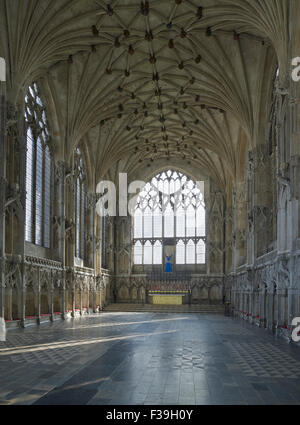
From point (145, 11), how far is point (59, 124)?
10.3m

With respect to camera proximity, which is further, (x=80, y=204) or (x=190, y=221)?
(x=190, y=221)

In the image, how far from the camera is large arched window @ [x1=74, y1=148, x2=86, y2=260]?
32.3m

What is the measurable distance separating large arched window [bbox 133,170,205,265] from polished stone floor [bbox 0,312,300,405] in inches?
1043

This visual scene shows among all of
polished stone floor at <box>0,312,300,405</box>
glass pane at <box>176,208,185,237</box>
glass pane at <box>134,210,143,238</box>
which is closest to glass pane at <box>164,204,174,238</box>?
glass pane at <box>176,208,185,237</box>

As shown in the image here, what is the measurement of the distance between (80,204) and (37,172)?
8701mm

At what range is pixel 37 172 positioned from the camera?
2486 centimetres

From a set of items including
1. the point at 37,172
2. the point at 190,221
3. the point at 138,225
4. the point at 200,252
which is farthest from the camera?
the point at 138,225

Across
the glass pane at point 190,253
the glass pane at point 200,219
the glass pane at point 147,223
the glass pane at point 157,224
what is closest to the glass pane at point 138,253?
the glass pane at point 147,223

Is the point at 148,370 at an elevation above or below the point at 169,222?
below

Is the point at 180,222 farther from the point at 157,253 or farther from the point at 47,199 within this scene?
the point at 47,199

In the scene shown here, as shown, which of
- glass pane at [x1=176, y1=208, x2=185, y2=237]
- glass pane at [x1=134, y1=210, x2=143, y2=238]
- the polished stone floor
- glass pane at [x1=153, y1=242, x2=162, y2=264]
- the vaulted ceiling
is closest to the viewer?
the polished stone floor

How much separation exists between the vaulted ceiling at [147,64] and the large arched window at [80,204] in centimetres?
166

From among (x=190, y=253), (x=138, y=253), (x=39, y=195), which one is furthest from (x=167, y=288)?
(x=39, y=195)

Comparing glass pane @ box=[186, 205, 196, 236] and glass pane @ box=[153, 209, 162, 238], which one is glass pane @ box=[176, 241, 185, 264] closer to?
glass pane @ box=[186, 205, 196, 236]
